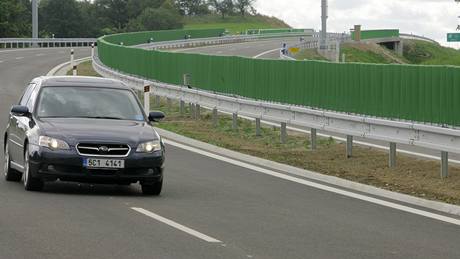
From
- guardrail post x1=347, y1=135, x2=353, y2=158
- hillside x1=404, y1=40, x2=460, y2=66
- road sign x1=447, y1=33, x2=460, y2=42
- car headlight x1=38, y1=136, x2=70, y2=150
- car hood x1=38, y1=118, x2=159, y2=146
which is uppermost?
road sign x1=447, y1=33, x2=460, y2=42

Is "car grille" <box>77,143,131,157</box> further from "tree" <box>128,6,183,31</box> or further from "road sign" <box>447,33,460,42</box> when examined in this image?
"tree" <box>128,6,183,31</box>

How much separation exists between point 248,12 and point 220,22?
65.9ft

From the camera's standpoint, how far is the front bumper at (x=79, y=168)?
12.9 m

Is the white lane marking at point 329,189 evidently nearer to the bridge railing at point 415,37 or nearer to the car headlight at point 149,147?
the car headlight at point 149,147

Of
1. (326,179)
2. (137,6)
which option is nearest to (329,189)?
(326,179)

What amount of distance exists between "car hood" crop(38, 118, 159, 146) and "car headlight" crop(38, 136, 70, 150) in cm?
5

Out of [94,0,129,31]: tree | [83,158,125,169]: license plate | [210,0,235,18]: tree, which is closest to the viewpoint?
[83,158,125,169]: license plate

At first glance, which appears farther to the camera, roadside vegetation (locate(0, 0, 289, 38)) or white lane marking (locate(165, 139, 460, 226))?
roadside vegetation (locate(0, 0, 289, 38))

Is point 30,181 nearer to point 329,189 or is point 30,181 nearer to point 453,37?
point 329,189

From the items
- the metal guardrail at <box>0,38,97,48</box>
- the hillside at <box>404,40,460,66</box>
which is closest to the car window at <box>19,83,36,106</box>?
the metal guardrail at <box>0,38,97,48</box>

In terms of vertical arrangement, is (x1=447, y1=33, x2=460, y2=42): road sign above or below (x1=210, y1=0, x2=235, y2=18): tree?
below

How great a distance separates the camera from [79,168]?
12.9 m

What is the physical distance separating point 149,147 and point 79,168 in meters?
0.87

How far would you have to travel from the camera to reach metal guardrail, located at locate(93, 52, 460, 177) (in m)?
15.1
